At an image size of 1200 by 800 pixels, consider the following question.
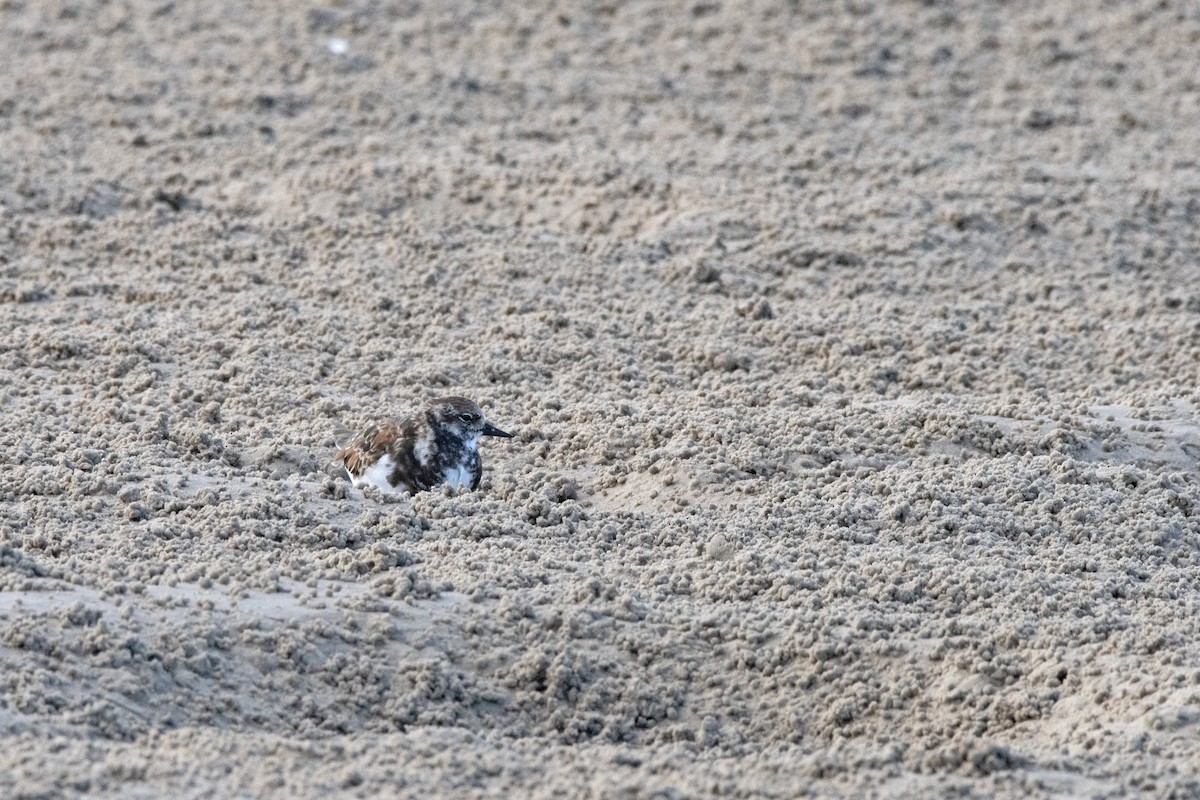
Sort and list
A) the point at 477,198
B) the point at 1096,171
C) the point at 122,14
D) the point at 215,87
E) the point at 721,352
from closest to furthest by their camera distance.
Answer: the point at 721,352 < the point at 477,198 < the point at 1096,171 < the point at 215,87 < the point at 122,14

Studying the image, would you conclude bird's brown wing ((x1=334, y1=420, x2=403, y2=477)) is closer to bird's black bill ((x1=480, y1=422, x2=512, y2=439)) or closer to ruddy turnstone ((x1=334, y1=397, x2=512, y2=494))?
ruddy turnstone ((x1=334, y1=397, x2=512, y2=494))

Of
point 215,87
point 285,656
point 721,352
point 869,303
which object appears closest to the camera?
point 285,656

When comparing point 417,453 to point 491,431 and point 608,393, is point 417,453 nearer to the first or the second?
point 491,431

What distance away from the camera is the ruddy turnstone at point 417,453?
5.77 meters

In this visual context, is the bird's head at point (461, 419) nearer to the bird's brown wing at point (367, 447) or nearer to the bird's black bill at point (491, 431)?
the bird's black bill at point (491, 431)

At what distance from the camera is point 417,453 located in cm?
580

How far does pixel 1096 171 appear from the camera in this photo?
9.16 m

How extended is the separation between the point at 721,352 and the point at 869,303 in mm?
985

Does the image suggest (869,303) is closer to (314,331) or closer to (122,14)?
(314,331)

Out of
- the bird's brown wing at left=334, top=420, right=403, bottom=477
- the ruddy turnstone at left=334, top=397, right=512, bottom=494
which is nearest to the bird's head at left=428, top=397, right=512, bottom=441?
the ruddy turnstone at left=334, top=397, right=512, bottom=494

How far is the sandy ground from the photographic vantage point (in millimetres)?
4312

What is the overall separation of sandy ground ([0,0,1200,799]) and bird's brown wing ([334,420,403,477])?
12cm

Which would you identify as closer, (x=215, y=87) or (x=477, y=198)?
(x=477, y=198)

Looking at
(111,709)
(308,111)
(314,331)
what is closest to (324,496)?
(111,709)
